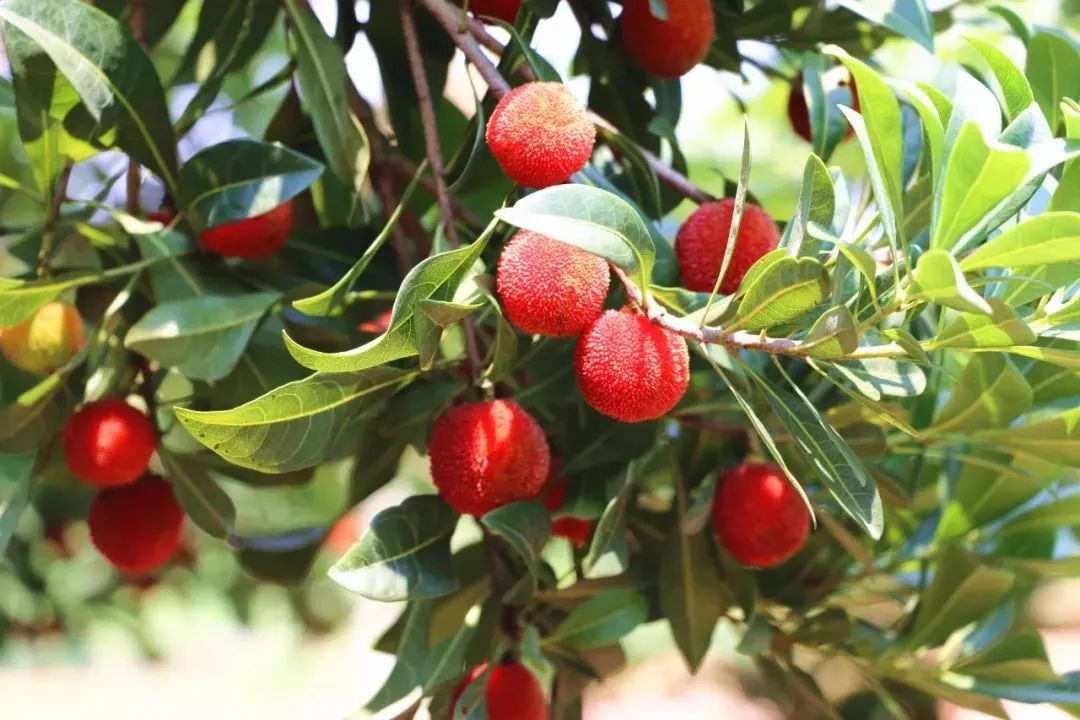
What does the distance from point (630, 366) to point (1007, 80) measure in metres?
0.20

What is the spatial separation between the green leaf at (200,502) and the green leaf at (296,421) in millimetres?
144

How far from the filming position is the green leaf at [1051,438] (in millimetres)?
590

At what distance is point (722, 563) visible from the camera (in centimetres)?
70

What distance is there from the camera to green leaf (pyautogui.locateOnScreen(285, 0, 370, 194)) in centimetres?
61

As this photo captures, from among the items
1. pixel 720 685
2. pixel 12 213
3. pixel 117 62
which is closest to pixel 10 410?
pixel 117 62

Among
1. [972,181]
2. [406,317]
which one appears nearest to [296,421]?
[406,317]

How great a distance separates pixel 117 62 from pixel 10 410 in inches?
8.3

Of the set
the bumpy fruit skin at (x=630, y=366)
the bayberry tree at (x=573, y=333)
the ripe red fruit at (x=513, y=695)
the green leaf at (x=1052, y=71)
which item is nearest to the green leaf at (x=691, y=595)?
the bayberry tree at (x=573, y=333)

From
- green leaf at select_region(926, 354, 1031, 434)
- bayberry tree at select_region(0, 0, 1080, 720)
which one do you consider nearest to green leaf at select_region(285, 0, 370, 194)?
bayberry tree at select_region(0, 0, 1080, 720)

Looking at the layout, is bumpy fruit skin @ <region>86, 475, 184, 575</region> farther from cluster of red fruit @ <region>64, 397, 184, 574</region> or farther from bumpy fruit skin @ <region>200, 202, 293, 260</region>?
bumpy fruit skin @ <region>200, 202, 293, 260</region>

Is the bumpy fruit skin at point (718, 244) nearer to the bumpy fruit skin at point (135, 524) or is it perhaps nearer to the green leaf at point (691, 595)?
the green leaf at point (691, 595)

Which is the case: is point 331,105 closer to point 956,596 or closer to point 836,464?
point 836,464

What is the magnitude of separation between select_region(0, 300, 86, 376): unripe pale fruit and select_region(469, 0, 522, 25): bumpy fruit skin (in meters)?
0.28

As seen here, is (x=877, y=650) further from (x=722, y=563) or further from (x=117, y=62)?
(x=117, y=62)
